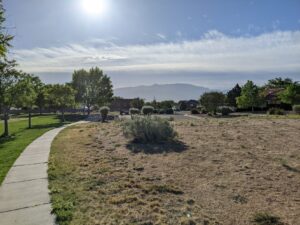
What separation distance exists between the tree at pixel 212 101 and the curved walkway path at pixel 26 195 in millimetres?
37385

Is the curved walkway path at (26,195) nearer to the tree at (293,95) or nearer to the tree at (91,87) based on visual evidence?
the tree at (293,95)

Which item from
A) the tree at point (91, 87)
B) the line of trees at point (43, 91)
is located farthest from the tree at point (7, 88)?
the tree at point (91, 87)

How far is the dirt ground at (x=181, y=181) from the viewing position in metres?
5.81

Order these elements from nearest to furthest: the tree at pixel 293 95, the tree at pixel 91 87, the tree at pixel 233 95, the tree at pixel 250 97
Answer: the tree at pixel 293 95 → the tree at pixel 250 97 → the tree at pixel 91 87 → the tree at pixel 233 95

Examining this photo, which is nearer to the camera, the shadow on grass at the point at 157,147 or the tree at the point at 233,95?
the shadow on grass at the point at 157,147

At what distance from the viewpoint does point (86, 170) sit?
8.92m

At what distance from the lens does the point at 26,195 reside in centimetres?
683

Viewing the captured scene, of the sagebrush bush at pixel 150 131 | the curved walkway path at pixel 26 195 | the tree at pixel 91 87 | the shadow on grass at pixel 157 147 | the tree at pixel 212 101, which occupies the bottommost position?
the curved walkway path at pixel 26 195

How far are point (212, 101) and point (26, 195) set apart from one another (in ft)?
135

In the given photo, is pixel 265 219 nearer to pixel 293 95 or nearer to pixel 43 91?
pixel 43 91

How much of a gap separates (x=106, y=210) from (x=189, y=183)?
2.39 metres

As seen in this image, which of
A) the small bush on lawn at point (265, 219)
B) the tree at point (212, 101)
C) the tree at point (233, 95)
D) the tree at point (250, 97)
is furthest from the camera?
the tree at point (233, 95)

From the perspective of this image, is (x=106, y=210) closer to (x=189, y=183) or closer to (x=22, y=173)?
(x=189, y=183)

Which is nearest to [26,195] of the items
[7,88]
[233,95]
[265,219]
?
[265,219]
